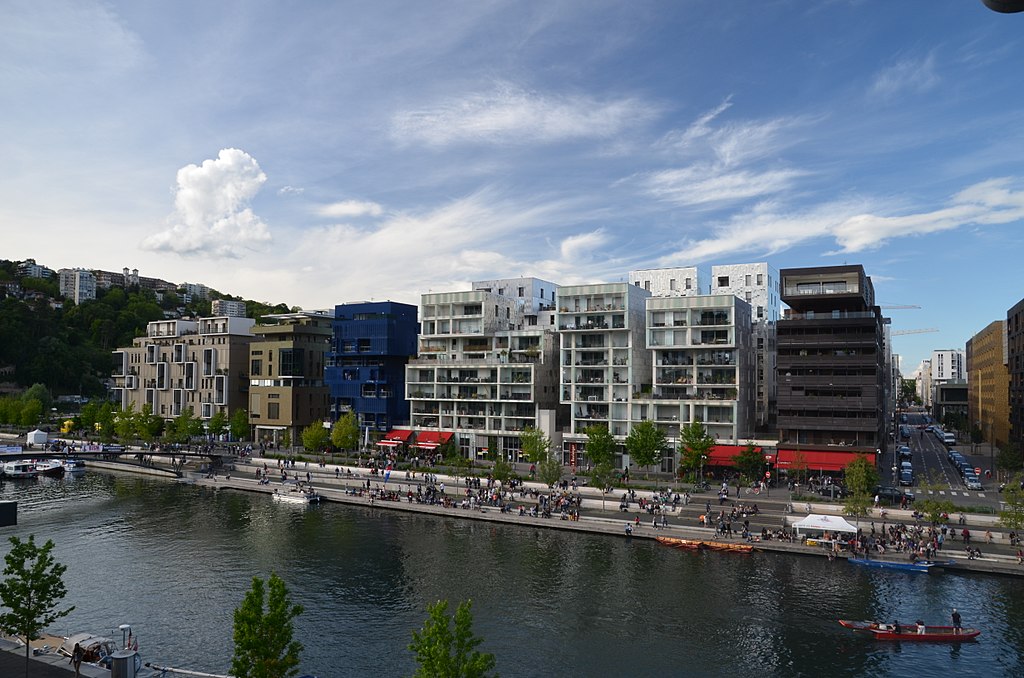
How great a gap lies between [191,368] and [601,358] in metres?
95.0

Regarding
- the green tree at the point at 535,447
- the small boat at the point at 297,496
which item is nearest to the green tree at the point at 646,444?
the green tree at the point at 535,447

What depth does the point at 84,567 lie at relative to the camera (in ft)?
196

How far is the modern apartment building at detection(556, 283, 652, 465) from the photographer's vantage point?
102 m

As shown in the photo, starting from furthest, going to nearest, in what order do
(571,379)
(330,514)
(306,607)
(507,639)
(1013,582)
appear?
(571,379) → (330,514) → (1013,582) → (306,607) → (507,639)

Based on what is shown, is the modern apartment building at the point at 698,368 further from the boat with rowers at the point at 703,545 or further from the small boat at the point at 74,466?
the small boat at the point at 74,466

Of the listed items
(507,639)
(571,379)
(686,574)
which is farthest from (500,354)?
(507,639)

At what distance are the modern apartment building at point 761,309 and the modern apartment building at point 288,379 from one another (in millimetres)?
76291

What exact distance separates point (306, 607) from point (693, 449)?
5209 centimetres

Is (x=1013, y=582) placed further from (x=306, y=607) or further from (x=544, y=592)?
(x=306, y=607)

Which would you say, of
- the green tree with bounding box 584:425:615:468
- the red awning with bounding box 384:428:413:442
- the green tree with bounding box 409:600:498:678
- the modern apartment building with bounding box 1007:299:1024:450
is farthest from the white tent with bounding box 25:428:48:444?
the modern apartment building with bounding box 1007:299:1024:450

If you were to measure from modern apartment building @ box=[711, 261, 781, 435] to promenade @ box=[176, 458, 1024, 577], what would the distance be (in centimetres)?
4137

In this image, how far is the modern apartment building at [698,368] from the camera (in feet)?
315

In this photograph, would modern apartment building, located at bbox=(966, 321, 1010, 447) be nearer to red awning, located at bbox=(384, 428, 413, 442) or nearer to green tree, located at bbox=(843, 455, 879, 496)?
green tree, located at bbox=(843, 455, 879, 496)

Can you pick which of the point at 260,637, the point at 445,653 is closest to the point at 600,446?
the point at 260,637
